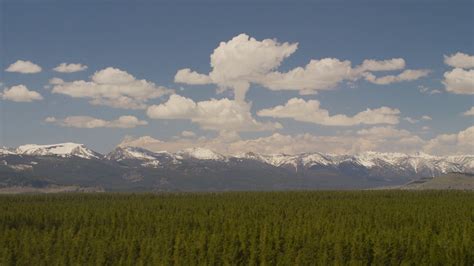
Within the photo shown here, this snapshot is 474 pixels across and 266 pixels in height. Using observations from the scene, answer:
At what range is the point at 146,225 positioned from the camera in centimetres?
17000

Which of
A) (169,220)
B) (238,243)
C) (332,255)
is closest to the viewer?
(332,255)

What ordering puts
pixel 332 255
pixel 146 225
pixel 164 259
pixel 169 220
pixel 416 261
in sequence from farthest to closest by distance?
pixel 169 220
pixel 146 225
pixel 332 255
pixel 416 261
pixel 164 259

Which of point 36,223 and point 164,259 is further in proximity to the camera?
point 36,223

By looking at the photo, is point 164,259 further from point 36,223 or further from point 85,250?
point 36,223

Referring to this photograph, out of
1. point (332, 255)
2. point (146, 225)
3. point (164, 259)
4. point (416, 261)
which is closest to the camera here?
point (164, 259)

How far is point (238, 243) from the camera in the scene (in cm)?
12156

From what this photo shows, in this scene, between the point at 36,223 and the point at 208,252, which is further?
the point at 36,223

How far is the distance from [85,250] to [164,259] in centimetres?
2182

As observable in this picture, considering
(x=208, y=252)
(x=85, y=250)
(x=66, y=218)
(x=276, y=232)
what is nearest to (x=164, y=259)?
(x=208, y=252)

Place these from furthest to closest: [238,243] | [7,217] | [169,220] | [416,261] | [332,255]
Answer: [7,217], [169,220], [238,243], [332,255], [416,261]

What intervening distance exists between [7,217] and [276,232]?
115m

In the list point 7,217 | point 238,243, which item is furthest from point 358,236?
point 7,217

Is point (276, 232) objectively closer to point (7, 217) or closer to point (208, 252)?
point (208, 252)

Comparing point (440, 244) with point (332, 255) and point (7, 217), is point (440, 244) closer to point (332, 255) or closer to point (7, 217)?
point (332, 255)
